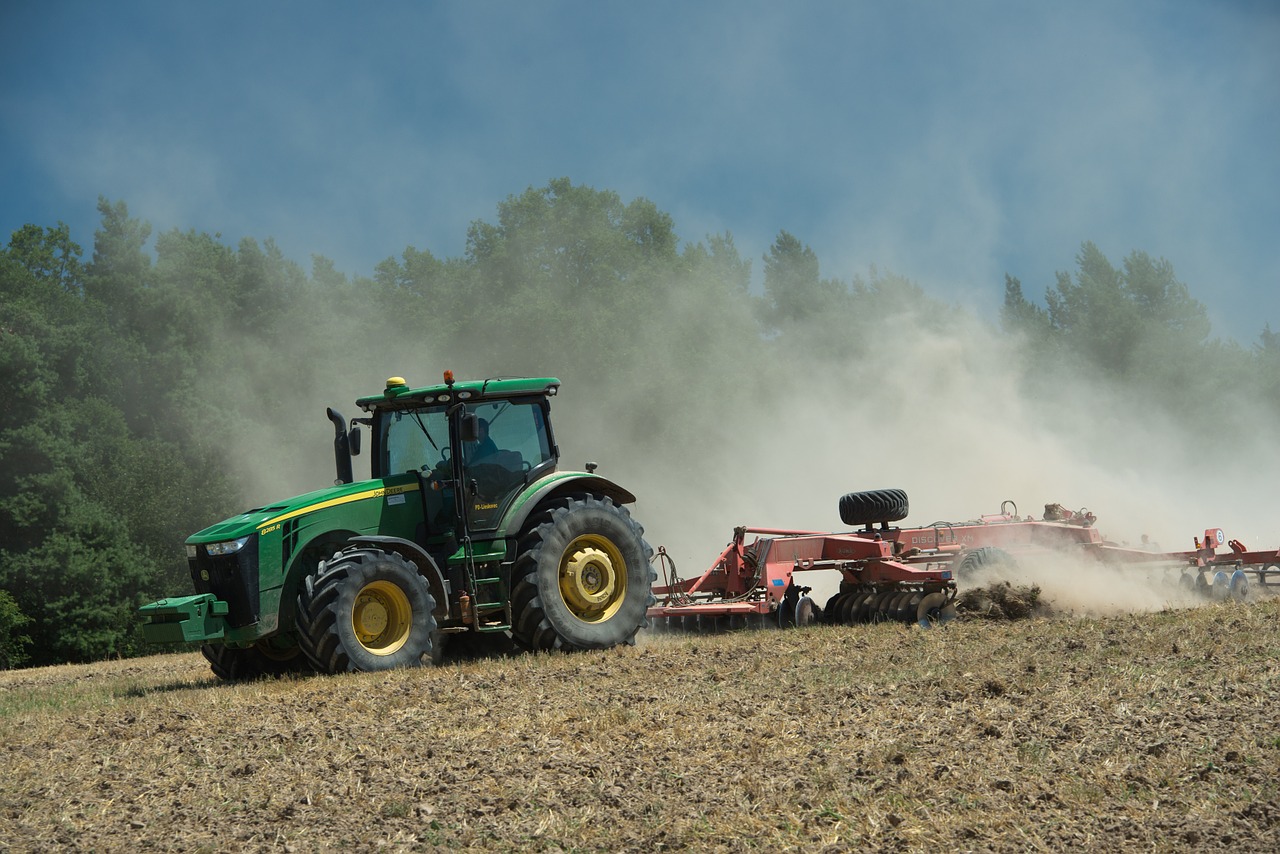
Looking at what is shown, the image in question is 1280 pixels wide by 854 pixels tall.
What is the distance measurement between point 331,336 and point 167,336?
477 centimetres

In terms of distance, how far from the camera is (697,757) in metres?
6.50

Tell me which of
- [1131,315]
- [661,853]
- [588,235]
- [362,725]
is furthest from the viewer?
[1131,315]

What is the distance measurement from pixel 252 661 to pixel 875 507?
7.03 meters

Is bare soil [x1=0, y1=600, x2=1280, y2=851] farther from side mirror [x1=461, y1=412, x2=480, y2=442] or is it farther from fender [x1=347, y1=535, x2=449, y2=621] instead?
side mirror [x1=461, y1=412, x2=480, y2=442]

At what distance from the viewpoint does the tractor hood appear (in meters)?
10.1

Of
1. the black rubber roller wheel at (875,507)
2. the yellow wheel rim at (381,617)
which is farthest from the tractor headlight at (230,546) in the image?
the black rubber roller wheel at (875,507)

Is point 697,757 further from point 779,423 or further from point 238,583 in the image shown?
point 779,423

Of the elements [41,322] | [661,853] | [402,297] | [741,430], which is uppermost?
[402,297]

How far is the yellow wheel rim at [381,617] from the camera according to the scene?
10.2 metres

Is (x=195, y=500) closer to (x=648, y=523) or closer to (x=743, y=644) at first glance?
(x=648, y=523)

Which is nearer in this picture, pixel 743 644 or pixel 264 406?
pixel 743 644

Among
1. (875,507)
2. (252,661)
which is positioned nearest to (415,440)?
(252,661)

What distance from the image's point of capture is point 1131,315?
5888cm

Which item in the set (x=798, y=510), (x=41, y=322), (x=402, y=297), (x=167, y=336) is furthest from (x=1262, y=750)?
(x=402, y=297)
